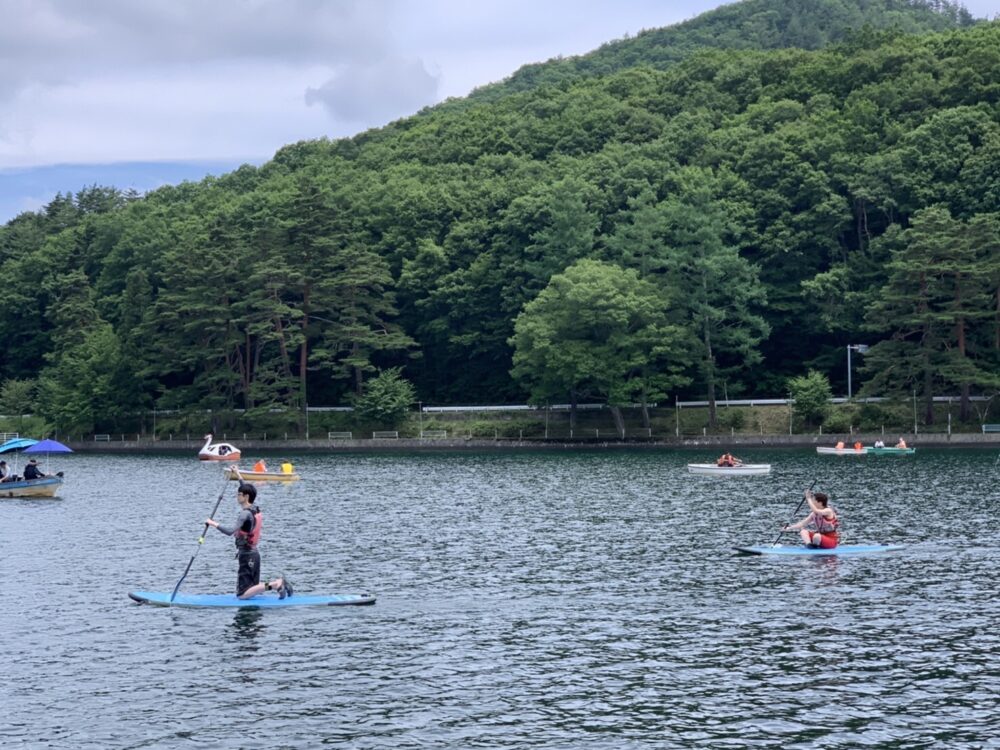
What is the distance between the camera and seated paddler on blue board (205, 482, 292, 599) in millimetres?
32969

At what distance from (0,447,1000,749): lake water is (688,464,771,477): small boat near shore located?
16265 mm

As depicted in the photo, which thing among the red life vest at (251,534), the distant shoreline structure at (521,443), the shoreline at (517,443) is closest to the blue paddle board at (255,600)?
the red life vest at (251,534)

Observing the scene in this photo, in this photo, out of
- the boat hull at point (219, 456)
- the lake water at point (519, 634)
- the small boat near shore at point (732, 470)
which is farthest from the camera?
the boat hull at point (219, 456)

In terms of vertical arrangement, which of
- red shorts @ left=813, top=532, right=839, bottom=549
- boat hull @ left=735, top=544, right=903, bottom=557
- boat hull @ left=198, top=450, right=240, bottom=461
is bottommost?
boat hull @ left=735, top=544, right=903, bottom=557

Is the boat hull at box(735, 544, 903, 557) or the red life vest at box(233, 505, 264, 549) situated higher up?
the red life vest at box(233, 505, 264, 549)

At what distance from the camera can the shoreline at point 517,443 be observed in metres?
97.9

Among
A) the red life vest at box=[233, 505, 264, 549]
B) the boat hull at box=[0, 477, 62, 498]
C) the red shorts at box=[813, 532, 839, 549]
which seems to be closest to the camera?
the red life vest at box=[233, 505, 264, 549]

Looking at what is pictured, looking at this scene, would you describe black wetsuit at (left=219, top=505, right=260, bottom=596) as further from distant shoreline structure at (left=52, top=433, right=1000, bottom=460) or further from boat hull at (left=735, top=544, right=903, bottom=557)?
distant shoreline structure at (left=52, top=433, right=1000, bottom=460)

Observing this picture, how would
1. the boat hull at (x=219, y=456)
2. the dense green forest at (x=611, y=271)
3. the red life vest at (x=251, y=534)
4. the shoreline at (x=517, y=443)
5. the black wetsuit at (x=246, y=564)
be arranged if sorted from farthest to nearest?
1. the dense green forest at (x=611, y=271)
2. the boat hull at (x=219, y=456)
3. the shoreline at (x=517, y=443)
4. the black wetsuit at (x=246, y=564)
5. the red life vest at (x=251, y=534)

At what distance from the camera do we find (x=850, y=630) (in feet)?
100.0

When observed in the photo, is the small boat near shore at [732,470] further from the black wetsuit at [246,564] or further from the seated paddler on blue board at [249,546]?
the black wetsuit at [246,564]

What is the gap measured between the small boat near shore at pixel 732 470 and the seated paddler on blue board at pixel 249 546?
148ft

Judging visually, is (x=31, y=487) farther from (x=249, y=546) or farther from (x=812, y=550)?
(x=812, y=550)

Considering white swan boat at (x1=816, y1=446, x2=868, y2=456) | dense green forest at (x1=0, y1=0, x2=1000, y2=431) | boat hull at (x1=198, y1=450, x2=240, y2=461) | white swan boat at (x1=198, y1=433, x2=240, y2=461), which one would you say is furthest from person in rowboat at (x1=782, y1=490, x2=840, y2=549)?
boat hull at (x1=198, y1=450, x2=240, y2=461)
